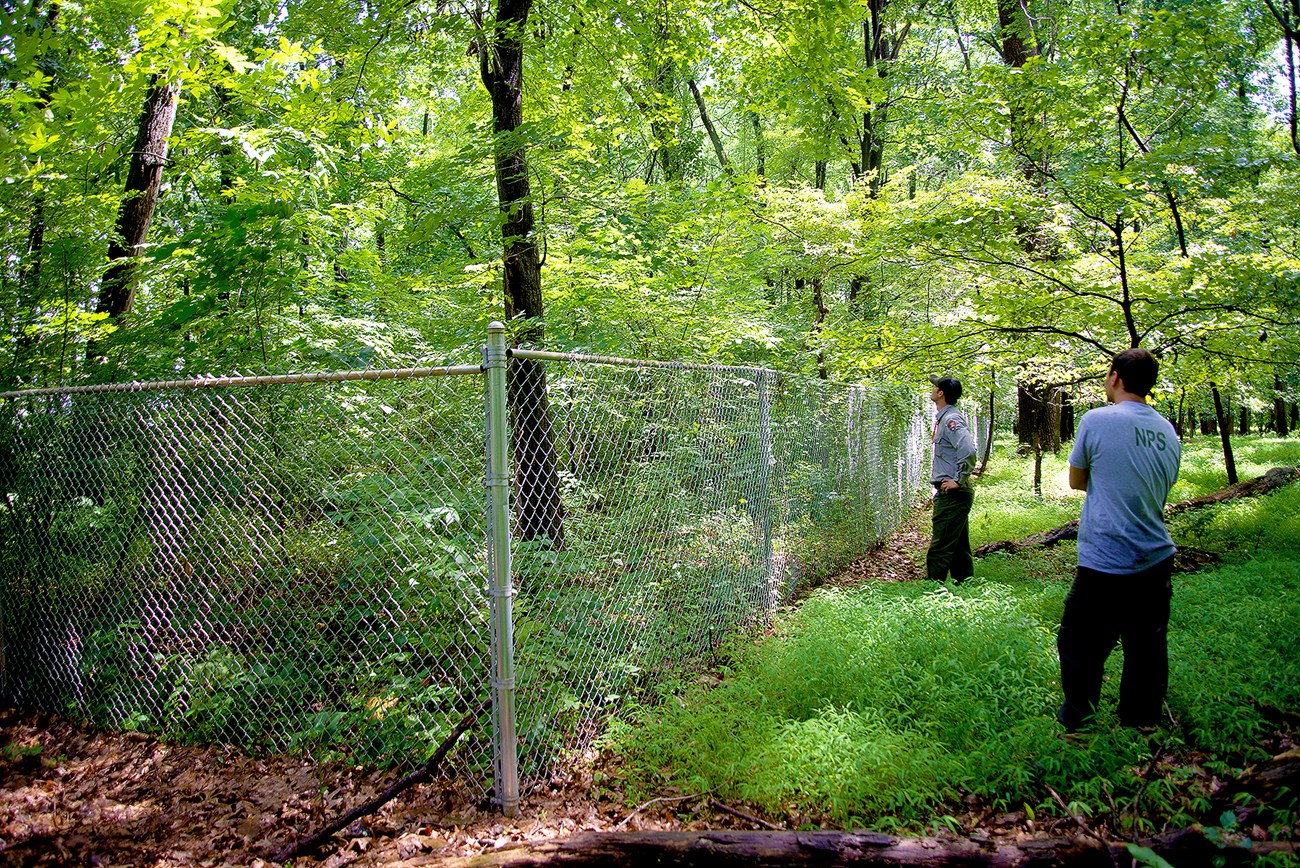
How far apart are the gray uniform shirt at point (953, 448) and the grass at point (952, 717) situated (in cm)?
132

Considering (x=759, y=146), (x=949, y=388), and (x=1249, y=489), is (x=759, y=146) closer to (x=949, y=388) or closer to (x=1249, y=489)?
(x=1249, y=489)

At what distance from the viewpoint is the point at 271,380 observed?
3.31 m

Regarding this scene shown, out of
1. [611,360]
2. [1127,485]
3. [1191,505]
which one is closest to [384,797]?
[611,360]

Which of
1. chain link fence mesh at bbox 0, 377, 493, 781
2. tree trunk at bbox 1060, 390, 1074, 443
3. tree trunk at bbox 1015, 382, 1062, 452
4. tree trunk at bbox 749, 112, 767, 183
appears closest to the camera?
chain link fence mesh at bbox 0, 377, 493, 781

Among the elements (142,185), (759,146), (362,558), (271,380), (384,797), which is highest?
(759,146)

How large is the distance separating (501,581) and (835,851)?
1.57 m

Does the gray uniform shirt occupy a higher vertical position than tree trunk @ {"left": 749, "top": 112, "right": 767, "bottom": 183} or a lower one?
lower

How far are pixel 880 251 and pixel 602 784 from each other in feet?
20.9

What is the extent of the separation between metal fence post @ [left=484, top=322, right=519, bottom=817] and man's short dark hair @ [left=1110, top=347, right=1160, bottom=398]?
121 inches

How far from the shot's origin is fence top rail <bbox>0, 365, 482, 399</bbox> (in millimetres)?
2891

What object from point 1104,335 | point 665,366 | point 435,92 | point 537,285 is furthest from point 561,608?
point 435,92

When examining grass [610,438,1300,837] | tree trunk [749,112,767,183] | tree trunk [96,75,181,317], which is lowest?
grass [610,438,1300,837]

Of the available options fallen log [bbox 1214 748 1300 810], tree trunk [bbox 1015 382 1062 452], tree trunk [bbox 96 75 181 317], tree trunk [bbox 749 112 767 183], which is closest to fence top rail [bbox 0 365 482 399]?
tree trunk [bbox 96 75 181 317]

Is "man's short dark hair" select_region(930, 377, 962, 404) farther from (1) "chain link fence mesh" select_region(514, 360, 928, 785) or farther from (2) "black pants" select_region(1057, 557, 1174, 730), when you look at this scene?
(2) "black pants" select_region(1057, 557, 1174, 730)
